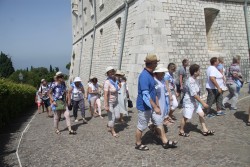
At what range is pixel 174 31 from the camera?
1107 cm

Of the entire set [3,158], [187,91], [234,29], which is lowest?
[3,158]

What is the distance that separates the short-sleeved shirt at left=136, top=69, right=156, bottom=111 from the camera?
4656 millimetres

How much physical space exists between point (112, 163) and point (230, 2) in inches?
453

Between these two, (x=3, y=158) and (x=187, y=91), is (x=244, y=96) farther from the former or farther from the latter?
(x=3, y=158)

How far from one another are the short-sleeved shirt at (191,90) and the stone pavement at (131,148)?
834 mm

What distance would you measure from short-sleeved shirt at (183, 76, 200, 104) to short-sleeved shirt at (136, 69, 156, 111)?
1053 mm

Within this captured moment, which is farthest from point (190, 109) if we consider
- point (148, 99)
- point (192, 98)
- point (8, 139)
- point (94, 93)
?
point (8, 139)

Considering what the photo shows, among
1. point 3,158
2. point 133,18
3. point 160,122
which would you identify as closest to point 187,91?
point 160,122

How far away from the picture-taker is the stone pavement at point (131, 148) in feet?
14.6

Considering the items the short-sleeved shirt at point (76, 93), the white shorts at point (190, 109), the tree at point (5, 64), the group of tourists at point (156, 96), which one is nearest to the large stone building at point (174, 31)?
the group of tourists at point (156, 96)

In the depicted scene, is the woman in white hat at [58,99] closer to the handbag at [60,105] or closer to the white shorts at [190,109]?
the handbag at [60,105]

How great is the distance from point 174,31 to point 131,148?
7.16 meters

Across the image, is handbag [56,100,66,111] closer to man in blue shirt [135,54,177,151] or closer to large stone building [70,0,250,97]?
man in blue shirt [135,54,177,151]

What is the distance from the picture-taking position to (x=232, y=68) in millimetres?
7641
